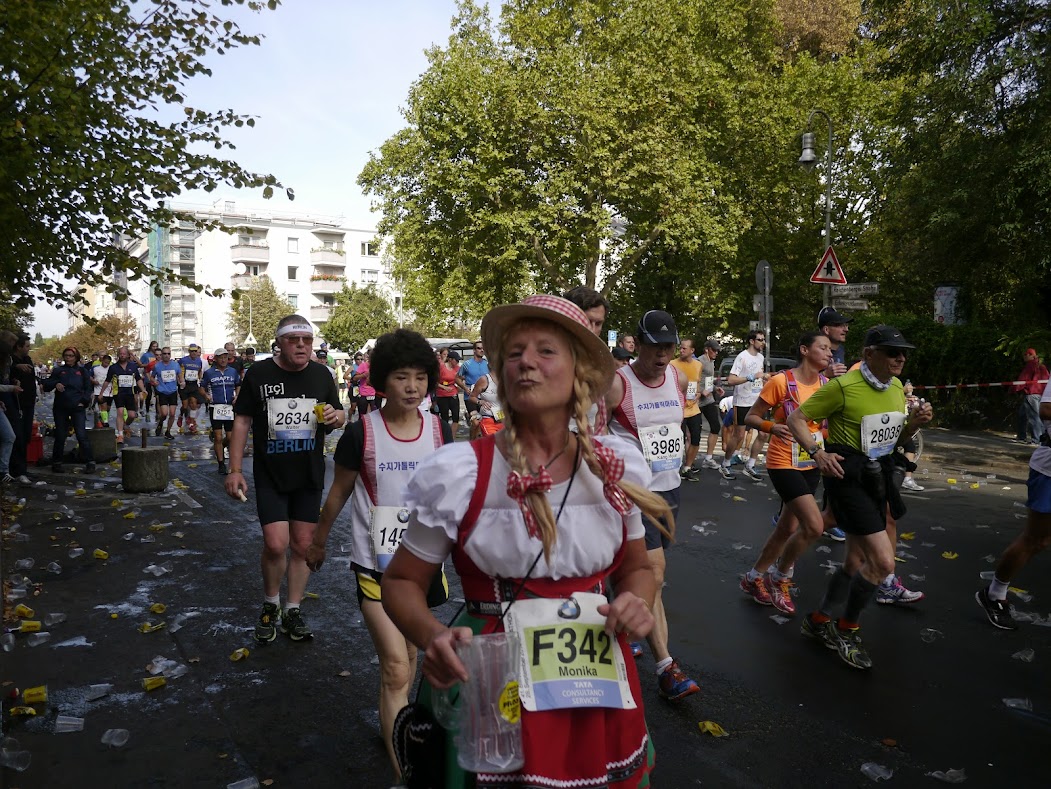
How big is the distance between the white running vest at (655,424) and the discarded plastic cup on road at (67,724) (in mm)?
3335

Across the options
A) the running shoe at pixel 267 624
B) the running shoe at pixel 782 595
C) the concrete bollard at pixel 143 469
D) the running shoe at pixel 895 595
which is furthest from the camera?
the concrete bollard at pixel 143 469

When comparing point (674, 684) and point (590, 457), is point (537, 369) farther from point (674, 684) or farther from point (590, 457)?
point (674, 684)

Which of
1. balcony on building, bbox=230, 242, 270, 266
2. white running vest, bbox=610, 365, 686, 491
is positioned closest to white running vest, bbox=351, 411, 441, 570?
white running vest, bbox=610, 365, 686, 491

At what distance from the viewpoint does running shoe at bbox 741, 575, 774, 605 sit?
7.02m

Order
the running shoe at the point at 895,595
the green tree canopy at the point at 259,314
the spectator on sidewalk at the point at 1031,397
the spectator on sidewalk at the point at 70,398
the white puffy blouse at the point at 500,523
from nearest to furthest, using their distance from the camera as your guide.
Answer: the white puffy blouse at the point at 500,523 < the running shoe at the point at 895,595 < the spectator on sidewalk at the point at 70,398 < the spectator on sidewalk at the point at 1031,397 < the green tree canopy at the point at 259,314

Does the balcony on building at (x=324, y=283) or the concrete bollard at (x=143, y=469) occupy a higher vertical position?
the balcony on building at (x=324, y=283)

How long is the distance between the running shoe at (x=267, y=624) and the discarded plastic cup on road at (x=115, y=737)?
4.57 ft

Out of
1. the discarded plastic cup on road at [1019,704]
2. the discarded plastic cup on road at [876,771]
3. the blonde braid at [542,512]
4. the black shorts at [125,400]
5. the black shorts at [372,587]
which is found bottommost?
the discarded plastic cup on road at [876,771]

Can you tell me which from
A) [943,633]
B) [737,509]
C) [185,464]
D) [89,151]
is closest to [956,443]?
[737,509]

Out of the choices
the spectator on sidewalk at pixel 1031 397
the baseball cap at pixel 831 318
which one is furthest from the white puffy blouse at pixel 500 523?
the spectator on sidewalk at pixel 1031 397

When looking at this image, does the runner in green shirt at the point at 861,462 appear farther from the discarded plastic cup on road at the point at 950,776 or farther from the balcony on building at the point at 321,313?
the balcony on building at the point at 321,313

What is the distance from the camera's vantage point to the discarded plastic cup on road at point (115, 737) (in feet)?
14.9

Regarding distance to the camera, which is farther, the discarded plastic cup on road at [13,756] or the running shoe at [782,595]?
the running shoe at [782,595]

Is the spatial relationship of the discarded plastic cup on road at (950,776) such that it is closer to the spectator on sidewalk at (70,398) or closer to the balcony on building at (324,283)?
the spectator on sidewalk at (70,398)
